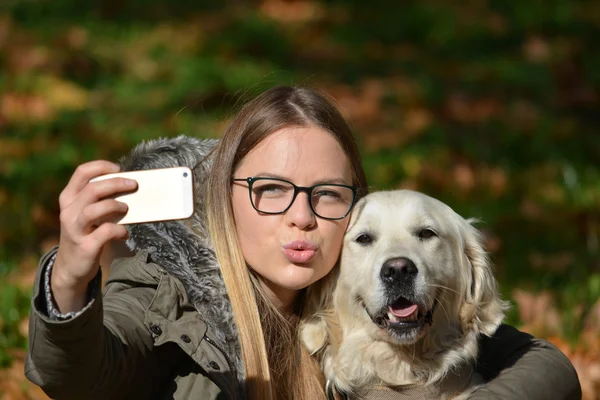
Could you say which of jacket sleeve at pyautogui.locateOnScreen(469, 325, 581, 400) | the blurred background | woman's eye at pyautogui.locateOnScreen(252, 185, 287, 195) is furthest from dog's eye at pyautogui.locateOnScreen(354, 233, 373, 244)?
the blurred background

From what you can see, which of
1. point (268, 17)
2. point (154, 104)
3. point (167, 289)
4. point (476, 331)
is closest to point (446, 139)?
point (154, 104)

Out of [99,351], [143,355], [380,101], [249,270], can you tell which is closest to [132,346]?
[143,355]

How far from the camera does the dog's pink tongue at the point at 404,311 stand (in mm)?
3102

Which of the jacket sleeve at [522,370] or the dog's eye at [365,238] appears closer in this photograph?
the jacket sleeve at [522,370]

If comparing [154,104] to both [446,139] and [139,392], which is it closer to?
[446,139]

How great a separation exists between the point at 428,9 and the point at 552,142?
411 cm

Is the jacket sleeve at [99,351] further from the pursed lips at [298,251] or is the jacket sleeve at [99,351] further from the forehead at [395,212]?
the forehead at [395,212]

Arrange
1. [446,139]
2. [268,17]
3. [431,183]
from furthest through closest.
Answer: [268,17] → [446,139] → [431,183]

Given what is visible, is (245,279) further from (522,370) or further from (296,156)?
(522,370)

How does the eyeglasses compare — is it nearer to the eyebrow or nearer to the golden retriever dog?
the eyebrow

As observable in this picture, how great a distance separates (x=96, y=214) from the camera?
2006mm

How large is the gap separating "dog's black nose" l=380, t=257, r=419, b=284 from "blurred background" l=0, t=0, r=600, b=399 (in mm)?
1535

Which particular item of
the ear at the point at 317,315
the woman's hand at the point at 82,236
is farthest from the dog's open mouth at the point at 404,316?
the woman's hand at the point at 82,236

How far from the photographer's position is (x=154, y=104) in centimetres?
874
